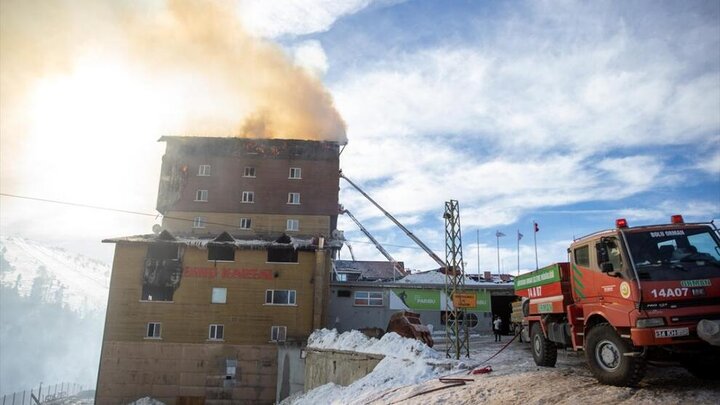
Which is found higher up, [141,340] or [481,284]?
[481,284]

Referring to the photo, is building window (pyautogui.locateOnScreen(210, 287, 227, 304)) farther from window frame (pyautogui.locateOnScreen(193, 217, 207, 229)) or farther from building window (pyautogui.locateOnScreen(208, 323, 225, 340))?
window frame (pyautogui.locateOnScreen(193, 217, 207, 229))

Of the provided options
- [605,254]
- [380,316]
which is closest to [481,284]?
[380,316]

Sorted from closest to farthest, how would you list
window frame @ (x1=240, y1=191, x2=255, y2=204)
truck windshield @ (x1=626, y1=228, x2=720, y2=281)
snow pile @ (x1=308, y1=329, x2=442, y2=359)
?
truck windshield @ (x1=626, y1=228, x2=720, y2=281) < snow pile @ (x1=308, y1=329, x2=442, y2=359) < window frame @ (x1=240, y1=191, x2=255, y2=204)

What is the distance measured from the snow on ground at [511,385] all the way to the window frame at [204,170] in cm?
2622

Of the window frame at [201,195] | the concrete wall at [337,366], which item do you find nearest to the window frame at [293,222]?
the window frame at [201,195]

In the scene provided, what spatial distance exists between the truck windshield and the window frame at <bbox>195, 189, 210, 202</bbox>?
35160 mm

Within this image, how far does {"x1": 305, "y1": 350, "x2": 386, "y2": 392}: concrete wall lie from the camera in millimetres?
19453

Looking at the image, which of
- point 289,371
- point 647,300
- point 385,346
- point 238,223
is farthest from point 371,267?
point 647,300

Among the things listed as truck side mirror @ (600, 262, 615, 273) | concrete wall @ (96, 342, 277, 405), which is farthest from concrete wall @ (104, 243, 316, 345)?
truck side mirror @ (600, 262, 615, 273)

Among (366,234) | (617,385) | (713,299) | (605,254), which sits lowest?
(617,385)

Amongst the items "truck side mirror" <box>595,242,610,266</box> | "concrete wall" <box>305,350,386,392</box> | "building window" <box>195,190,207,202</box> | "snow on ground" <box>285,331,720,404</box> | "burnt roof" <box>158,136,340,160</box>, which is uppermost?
"burnt roof" <box>158,136,340,160</box>

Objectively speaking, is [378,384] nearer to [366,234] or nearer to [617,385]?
[617,385]

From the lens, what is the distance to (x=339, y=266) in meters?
56.3

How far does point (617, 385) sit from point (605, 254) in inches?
111
